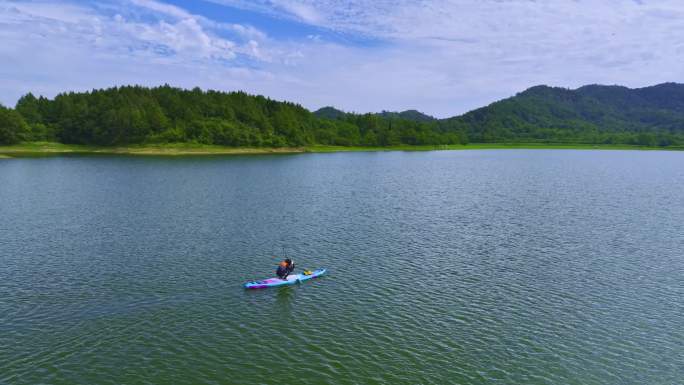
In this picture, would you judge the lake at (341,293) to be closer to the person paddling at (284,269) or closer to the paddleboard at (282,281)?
the paddleboard at (282,281)

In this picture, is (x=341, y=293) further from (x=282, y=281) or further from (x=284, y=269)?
(x=284, y=269)

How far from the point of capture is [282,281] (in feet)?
A: 125

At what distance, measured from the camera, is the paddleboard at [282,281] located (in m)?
37.1

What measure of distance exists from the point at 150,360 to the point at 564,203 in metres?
74.5

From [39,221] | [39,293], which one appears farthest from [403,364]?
[39,221]

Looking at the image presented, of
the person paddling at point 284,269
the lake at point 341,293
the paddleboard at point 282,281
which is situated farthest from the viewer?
the person paddling at point 284,269

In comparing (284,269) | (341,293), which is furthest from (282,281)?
(341,293)

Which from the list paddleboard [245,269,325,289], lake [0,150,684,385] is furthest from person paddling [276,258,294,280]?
lake [0,150,684,385]

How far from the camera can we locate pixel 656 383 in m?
24.2

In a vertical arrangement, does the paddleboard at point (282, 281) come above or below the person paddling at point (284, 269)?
below

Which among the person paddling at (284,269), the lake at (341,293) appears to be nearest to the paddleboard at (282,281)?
the person paddling at (284,269)

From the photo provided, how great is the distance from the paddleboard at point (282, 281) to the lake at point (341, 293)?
0.92 m

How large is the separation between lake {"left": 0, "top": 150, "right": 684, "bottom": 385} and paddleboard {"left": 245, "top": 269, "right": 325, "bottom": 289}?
0.92m

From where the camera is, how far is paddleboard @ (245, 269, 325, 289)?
3709cm
